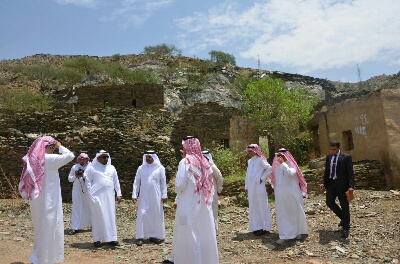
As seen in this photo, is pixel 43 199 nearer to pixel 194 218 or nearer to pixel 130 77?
pixel 194 218

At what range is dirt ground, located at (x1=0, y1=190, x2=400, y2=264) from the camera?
5.56 metres

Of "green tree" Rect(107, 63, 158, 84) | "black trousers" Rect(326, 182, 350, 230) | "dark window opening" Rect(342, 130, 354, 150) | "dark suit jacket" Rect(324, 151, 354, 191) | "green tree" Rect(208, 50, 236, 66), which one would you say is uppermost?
"green tree" Rect(208, 50, 236, 66)

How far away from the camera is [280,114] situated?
13.9m

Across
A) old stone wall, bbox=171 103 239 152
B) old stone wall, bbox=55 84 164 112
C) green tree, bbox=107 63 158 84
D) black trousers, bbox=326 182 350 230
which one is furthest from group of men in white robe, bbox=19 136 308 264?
green tree, bbox=107 63 158 84

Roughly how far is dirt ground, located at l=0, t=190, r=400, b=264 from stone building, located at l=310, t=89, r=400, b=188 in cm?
142

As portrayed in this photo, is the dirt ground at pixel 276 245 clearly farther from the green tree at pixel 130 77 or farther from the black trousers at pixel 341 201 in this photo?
the green tree at pixel 130 77

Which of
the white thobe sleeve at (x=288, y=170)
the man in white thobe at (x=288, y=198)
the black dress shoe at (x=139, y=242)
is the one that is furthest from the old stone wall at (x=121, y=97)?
the white thobe sleeve at (x=288, y=170)

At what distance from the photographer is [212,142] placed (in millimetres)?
15062

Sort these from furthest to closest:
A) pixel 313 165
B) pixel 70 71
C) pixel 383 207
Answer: pixel 70 71 < pixel 313 165 < pixel 383 207

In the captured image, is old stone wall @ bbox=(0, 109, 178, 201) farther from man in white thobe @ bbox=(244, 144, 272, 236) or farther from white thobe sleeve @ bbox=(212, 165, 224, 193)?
white thobe sleeve @ bbox=(212, 165, 224, 193)

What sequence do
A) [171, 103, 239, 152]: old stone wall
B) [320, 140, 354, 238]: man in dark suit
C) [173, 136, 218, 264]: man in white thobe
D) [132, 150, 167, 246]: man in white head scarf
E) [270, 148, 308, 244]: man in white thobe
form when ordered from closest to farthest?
[173, 136, 218, 264]: man in white thobe
[320, 140, 354, 238]: man in dark suit
[270, 148, 308, 244]: man in white thobe
[132, 150, 167, 246]: man in white head scarf
[171, 103, 239, 152]: old stone wall

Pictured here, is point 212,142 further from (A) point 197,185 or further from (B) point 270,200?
(A) point 197,185

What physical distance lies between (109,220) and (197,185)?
2.43 metres

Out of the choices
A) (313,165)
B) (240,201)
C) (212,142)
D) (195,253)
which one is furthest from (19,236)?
(212,142)
